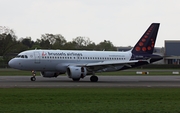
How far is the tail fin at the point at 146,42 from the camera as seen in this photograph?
4759 centimetres

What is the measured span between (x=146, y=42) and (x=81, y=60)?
26.7ft

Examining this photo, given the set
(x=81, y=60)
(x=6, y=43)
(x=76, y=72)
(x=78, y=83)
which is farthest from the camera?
(x=6, y=43)

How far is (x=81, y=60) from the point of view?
4488cm

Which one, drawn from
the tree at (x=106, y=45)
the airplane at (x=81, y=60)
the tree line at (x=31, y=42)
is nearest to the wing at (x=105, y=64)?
the airplane at (x=81, y=60)

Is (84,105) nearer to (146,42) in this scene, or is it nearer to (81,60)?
(81,60)

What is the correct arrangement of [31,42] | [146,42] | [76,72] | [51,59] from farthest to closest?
Result: [31,42] → [146,42] → [51,59] → [76,72]

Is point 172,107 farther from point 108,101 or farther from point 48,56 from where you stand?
point 48,56

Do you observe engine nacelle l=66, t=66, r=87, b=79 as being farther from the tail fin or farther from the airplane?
the tail fin

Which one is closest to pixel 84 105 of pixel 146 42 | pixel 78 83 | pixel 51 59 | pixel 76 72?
pixel 78 83

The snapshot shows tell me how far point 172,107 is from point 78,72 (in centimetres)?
2388

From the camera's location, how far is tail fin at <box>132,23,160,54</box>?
47594 millimetres

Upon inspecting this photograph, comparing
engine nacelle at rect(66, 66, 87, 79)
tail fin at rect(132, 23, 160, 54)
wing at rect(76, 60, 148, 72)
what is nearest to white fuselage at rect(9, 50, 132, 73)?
wing at rect(76, 60, 148, 72)

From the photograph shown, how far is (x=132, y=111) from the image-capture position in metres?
17.2

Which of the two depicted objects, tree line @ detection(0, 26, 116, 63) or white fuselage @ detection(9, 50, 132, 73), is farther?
tree line @ detection(0, 26, 116, 63)
